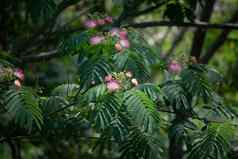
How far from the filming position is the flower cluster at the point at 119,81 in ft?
9.86

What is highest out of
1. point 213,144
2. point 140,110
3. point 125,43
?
point 125,43

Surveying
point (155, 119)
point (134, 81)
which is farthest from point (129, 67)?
point (155, 119)

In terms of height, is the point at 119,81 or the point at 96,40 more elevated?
the point at 96,40

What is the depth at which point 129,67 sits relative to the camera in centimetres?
322

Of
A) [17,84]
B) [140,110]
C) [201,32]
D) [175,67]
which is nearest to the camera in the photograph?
[140,110]

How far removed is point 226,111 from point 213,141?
1.48ft

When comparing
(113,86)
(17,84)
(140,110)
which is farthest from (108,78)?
(17,84)

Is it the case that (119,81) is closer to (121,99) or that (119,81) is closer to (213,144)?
(121,99)

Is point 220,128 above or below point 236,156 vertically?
above

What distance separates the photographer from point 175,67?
358 centimetres

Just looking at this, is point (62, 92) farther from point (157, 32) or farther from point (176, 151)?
point (157, 32)

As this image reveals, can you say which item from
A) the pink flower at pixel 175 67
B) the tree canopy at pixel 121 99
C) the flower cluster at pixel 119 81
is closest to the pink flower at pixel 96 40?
the tree canopy at pixel 121 99

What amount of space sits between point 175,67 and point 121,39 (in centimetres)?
47

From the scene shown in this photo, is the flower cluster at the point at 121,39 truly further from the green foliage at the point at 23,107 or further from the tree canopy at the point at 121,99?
the green foliage at the point at 23,107
